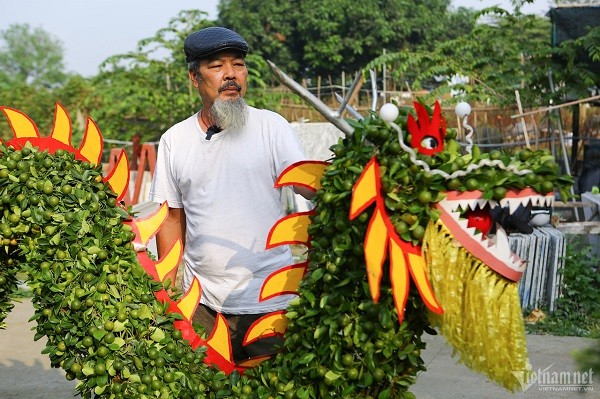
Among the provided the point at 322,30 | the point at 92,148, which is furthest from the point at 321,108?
the point at 322,30

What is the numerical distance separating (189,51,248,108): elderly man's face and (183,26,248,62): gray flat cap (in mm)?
30

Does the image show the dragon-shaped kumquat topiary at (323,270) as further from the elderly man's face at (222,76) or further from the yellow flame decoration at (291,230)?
the elderly man's face at (222,76)

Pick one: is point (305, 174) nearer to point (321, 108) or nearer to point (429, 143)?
point (321, 108)

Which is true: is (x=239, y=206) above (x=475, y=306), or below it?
above

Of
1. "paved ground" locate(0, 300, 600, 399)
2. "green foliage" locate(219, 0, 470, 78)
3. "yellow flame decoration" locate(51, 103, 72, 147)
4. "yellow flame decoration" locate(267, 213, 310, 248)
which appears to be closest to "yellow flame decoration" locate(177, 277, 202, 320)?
"yellow flame decoration" locate(267, 213, 310, 248)

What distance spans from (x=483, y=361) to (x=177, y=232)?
150 cm

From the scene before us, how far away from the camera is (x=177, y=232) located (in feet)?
10.4

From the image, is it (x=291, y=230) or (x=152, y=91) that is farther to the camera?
(x=152, y=91)

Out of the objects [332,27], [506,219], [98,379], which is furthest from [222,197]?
[332,27]

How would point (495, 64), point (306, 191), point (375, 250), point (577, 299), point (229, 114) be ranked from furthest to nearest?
1. point (495, 64)
2. point (577, 299)
3. point (229, 114)
4. point (306, 191)
5. point (375, 250)

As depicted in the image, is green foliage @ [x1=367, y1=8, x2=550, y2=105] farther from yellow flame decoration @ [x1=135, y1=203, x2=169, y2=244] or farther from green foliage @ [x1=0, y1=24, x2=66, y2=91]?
green foliage @ [x1=0, y1=24, x2=66, y2=91]

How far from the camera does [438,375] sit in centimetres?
458

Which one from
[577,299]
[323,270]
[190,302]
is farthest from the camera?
[577,299]

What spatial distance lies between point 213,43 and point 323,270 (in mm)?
1134
